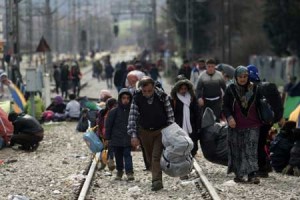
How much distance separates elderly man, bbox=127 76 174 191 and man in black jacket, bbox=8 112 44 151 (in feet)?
20.5

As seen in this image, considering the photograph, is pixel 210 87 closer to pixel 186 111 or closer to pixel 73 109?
pixel 186 111

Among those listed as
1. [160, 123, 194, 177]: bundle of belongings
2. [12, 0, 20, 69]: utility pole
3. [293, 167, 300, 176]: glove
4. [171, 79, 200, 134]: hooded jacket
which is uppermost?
[12, 0, 20, 69]: utility pole

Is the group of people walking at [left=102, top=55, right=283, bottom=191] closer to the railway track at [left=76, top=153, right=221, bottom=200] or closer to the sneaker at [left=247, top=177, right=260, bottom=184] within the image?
the sneaker at [left=247, top=177, right=260, bottom=184]

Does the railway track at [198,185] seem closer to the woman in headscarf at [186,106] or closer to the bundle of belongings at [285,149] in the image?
the woman in headscarf at [186,106]

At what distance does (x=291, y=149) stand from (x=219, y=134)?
4.01 ft

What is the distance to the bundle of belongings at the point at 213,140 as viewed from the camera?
1311 cm

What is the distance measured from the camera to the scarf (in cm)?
1262

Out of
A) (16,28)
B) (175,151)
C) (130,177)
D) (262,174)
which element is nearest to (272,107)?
(262,174)

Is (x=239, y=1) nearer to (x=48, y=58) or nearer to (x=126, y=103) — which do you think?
(x=48, y=58)

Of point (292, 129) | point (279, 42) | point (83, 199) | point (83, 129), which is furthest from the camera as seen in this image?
point (279, 42)

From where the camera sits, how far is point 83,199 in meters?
10.3

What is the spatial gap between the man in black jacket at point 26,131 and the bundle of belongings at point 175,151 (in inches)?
255

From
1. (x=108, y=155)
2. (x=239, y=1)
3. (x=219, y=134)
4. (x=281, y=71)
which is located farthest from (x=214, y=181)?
(x=239, y=1)

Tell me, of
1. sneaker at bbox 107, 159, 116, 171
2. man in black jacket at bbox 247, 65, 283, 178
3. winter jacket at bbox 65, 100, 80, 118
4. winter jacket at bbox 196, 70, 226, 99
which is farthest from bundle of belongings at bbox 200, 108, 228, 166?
winter jacket at bbox 65, 100, 80, 118
